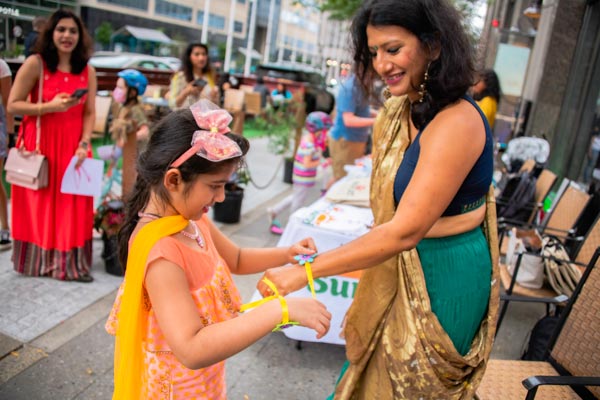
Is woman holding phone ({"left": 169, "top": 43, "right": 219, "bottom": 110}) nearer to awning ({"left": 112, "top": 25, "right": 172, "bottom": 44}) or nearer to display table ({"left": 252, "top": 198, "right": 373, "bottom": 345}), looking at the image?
display table ({"left": 252, "top": 198, "right": 373, "bottom": 345})

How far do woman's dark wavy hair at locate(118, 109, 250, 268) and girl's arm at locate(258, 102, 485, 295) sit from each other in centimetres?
37

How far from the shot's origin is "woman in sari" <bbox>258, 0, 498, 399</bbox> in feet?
4.51

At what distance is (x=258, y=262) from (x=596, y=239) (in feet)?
7.89

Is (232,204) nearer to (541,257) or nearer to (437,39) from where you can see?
(541,257)

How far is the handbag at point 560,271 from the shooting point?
302 cm

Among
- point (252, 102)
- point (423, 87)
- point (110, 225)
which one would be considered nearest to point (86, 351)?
point (110, 225)

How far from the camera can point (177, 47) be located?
2778 centimetres

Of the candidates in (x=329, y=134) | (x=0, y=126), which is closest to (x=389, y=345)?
(x=0, y=126)

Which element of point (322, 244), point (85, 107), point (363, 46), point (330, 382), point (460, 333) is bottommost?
point (330, 382)

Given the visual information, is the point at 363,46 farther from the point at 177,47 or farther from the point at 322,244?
the point at 177,47

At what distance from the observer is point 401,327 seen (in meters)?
1.57

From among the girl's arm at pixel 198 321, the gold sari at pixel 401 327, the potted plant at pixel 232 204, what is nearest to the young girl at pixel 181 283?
the girl's arm at pixel 198 321

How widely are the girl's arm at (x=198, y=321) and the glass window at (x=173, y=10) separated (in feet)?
120

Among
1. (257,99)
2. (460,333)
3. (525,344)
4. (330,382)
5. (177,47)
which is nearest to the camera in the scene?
(460,333)
